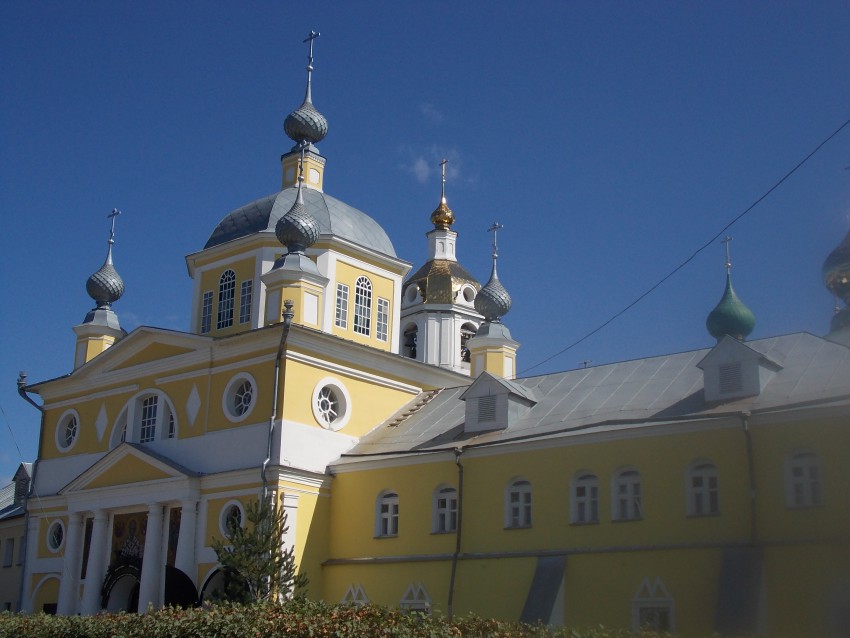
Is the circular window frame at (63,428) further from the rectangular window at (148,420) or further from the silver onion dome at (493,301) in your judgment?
the silver onion dome at (493,301)

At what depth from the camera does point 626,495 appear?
816 inches

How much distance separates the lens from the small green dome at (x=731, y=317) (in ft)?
78.7

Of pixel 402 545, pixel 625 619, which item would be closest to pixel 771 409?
pixel 625 619

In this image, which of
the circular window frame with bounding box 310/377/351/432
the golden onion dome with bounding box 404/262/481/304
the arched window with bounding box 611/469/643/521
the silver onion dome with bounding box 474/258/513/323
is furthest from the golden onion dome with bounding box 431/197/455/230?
the arched window with bounding box 611/469/643/521

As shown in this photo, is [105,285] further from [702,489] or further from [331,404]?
[702,489]

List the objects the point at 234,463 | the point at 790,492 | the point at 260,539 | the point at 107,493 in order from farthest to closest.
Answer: the point at 107,493, the point at 234,463, the point at 260,539, the point at 790,492

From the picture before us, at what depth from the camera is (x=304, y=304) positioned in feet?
86.5

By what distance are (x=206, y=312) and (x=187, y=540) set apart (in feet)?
23.4

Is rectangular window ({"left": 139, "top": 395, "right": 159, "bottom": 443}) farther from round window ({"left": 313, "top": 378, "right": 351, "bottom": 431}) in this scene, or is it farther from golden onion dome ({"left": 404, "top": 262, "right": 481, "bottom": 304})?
golden onion dome ({"left": 404, "top": 262, "right": 481, "bottom": 304})

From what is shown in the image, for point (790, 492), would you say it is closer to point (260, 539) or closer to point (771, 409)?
point (771, 409)

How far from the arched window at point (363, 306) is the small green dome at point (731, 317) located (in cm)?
956

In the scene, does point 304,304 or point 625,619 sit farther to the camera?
point 304,304

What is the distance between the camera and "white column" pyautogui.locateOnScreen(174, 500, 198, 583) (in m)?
25.1

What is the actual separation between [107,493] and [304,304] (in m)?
6.87
